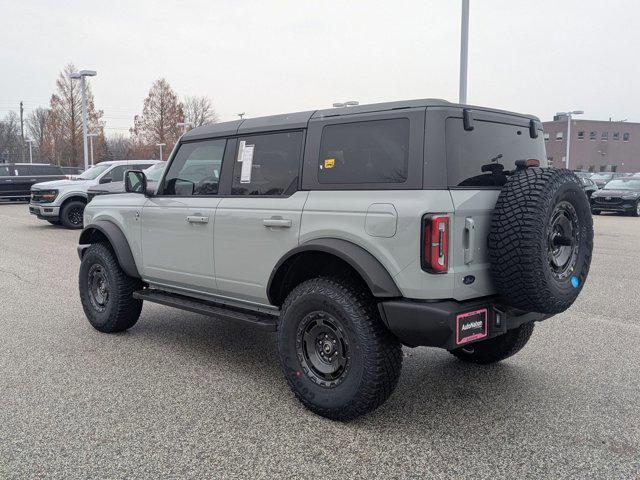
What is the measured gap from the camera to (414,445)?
11.3 ft

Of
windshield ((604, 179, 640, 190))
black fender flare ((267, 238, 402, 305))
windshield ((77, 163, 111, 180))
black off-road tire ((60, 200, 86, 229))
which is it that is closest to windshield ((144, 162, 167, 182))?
windshield ((77, 163, 111, 180))

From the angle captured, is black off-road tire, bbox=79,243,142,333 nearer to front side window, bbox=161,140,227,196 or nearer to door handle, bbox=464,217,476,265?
front side window, bbox=161,140,227,196

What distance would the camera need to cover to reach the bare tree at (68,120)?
5072 centimetres

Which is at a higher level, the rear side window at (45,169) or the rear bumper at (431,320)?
the rear side window at (45,169)

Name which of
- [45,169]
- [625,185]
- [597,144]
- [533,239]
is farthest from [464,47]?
[597,144]

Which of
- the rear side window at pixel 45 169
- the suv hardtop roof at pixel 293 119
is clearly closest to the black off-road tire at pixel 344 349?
the suv hardtop roof at pixel 293 119

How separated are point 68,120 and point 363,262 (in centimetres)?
5347

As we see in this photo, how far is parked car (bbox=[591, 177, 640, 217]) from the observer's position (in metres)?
21.7

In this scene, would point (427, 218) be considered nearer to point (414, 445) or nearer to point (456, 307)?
point (456, 307)

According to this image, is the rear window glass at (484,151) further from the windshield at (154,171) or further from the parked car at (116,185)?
the windshield at (154,171)

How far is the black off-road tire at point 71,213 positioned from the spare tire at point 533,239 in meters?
14.3

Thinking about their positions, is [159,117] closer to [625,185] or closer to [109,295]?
[625,185]

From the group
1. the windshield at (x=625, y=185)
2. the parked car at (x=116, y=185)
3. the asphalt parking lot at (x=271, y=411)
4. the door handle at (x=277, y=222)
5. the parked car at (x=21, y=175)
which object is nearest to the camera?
the asphalt parking lot at (x=271, y=411)

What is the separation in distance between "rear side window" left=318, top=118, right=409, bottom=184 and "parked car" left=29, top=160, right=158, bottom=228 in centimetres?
1282
